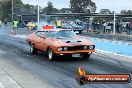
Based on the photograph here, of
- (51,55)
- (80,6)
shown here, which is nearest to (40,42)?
(51,55)

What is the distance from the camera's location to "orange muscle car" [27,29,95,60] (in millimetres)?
15086

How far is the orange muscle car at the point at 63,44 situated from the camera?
49.5 feet

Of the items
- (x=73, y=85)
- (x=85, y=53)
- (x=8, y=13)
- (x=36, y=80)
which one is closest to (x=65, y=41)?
(x=85, y=53)

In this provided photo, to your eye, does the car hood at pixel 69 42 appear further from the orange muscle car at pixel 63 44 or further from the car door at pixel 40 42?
the car door at pixel 40 42

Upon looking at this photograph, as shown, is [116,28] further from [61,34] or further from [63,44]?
[63,44]

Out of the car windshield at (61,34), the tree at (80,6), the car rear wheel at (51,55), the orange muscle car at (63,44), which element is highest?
the tree at (80,6)

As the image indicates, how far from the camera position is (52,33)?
54.9ft

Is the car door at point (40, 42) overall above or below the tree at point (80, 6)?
below

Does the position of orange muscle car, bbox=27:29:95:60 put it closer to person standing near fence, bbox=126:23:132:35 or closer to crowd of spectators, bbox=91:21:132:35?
person standing near fence, bbox=126:23:132:35

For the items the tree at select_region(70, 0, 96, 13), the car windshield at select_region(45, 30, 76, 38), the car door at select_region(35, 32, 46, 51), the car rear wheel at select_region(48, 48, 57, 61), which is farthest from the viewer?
the tree at select_region(70, 0, 96, 13)

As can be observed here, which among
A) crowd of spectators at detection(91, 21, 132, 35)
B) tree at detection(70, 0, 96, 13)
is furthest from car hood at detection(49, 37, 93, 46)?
tree at detection(70, 0, 96, 13)

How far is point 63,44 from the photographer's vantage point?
49.6ft

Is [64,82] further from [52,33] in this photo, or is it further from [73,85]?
[52,33]

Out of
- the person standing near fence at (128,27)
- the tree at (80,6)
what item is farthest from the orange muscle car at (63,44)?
the tree at (80,6)
